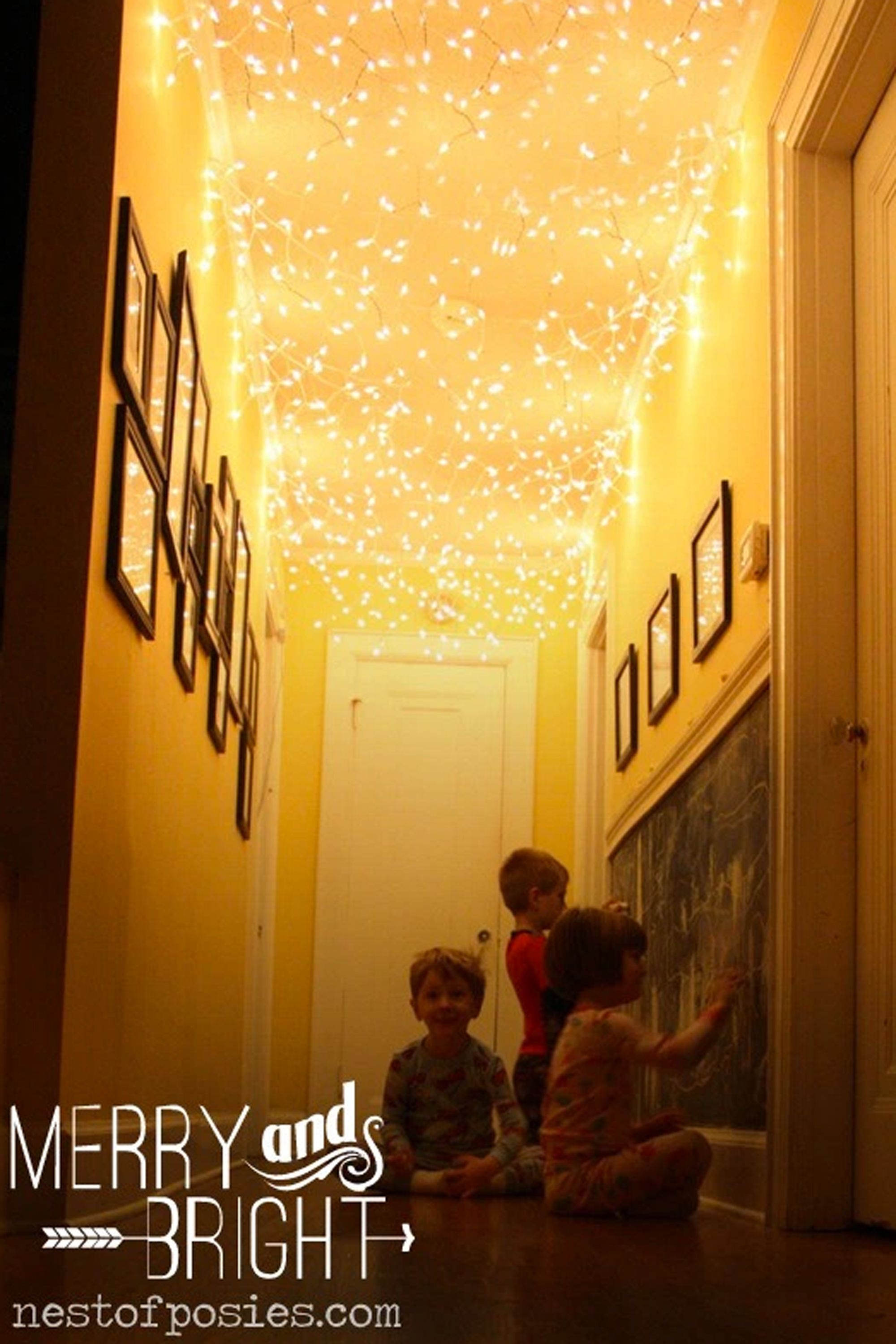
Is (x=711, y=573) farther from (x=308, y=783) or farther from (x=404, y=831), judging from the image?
(x=308, y=783)

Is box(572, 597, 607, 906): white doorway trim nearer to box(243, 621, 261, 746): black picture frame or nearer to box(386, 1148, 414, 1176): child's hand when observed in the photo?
box(243, 621, 261, 746): black picture frame

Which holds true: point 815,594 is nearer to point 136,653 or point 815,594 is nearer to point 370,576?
point 136,653

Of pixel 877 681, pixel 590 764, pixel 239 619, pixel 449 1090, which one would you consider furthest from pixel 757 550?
pixel 590 764

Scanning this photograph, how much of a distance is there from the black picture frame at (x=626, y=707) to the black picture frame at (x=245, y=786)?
1.37 metres

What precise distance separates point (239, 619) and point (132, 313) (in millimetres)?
2763

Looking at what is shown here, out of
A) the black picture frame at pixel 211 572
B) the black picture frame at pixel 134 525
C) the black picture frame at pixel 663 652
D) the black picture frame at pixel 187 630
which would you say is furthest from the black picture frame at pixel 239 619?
the black picture frame at pixel 134 525

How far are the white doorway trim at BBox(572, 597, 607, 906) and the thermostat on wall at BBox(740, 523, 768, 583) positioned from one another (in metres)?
3.84

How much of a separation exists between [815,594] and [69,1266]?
6.16 ft

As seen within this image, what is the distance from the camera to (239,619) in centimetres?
561

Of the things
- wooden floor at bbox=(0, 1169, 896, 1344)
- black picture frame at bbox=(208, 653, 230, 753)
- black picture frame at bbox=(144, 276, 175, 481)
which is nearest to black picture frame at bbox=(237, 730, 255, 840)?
black picture frame at bbox=(208, 653, 230, 753)

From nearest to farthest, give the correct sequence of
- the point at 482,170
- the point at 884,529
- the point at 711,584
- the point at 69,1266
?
the point at 69,1266 → the point at 884,529 → the point at 711,584 → the point at 482,170

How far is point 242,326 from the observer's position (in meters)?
5.35

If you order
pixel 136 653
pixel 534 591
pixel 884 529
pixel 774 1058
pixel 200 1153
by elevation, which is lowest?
pixel 200 1153

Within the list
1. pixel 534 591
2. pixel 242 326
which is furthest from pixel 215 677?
pixel 534 591
